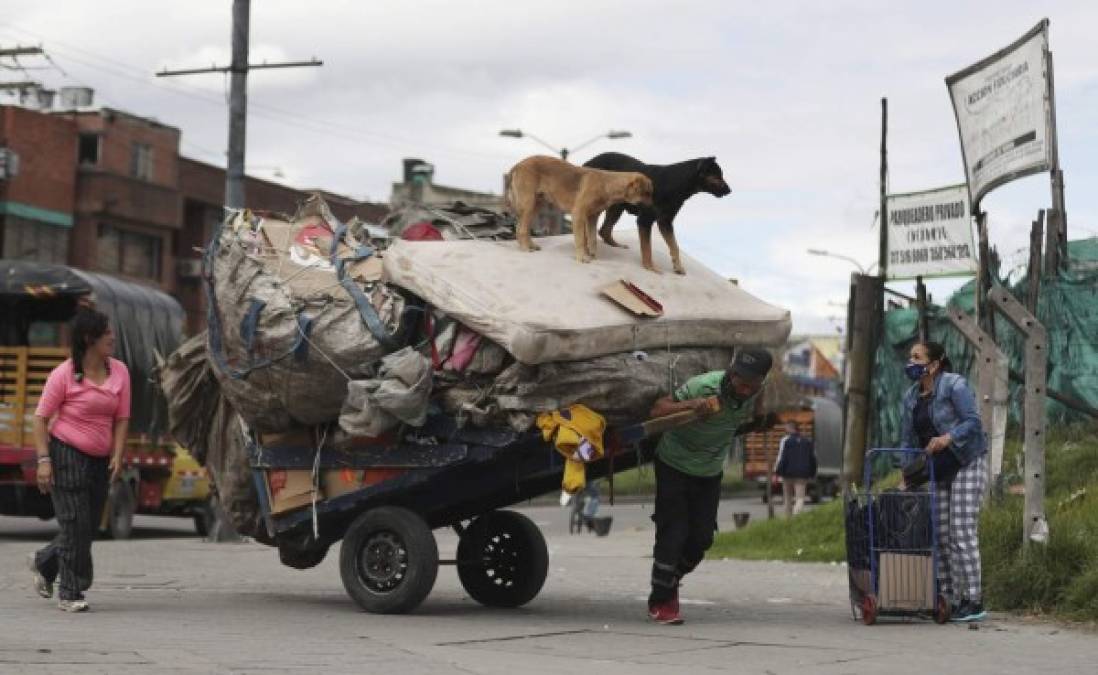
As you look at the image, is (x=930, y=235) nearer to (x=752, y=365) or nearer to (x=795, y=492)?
(x=795, y=492)

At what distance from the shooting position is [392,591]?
A: 35.5ft

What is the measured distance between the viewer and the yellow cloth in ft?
33.1

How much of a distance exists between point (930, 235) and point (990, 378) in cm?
755

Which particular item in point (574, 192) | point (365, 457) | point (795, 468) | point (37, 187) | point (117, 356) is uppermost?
point (37, 187)

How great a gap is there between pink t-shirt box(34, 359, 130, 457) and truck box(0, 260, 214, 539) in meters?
8.92

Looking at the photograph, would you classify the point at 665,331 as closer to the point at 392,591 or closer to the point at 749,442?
the point at 392,591

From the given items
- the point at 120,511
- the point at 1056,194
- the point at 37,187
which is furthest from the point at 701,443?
the point at 37,187

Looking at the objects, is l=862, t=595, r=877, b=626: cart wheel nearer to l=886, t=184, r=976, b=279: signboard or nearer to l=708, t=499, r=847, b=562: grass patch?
l=708, t=499, r=847, b=562: grass patch

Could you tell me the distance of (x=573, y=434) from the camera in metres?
10.1

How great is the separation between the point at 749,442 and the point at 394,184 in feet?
115

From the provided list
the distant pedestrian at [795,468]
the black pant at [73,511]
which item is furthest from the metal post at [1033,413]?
the distant pedestrian at [795,468]

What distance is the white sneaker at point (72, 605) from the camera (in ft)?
34.5

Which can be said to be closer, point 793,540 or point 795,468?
point 793,540

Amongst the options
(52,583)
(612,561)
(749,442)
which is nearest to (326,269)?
(52,583)
